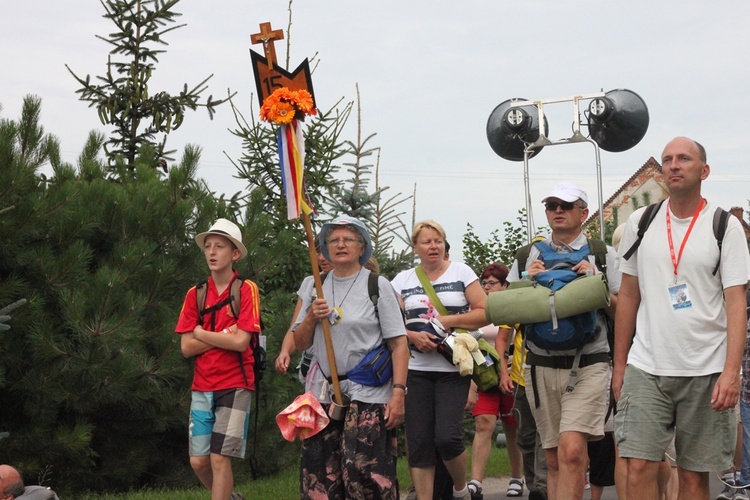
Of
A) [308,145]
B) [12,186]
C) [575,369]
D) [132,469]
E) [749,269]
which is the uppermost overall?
[308,145]

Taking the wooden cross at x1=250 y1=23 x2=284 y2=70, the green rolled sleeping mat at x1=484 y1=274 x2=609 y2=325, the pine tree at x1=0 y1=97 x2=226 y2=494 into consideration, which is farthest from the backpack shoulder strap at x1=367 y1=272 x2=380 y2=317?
the pine tree at x1=0 y1=97 x2=226 y2=494

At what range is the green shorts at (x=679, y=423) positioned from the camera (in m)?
5.57

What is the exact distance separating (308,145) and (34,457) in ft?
17.5

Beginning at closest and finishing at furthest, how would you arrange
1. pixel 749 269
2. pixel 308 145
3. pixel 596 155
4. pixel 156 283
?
pixel 749 269 → pixel 156 283 → pixel 596 155 → pixel 308 145

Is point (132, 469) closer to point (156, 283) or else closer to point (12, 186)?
point (156, 283)

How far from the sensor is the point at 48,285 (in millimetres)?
9281

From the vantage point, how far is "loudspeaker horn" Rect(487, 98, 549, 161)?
13.3 metres

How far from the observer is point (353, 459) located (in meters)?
Result: 6.61

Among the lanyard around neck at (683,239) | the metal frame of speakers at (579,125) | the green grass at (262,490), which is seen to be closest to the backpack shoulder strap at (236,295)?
the green grass at (262,490)

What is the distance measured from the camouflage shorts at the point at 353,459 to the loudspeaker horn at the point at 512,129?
6.98 m

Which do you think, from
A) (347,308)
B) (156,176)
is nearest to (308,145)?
(156,176)

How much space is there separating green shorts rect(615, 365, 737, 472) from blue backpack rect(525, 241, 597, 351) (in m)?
1.10

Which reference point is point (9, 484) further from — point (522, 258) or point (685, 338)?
point (685, 338)

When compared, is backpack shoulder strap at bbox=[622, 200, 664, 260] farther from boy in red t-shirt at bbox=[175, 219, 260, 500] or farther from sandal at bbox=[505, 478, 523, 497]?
sandal at bbox=[505, 478, 523, 497]
